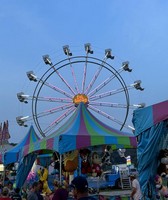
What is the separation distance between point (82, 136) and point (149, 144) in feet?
11.8

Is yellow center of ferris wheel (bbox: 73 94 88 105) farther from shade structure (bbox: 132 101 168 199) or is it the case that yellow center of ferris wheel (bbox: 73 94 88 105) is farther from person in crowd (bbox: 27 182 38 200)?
shade structure (bbox: 132 101 168 199)

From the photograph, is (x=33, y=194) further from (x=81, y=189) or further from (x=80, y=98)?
(x=80, y=98)

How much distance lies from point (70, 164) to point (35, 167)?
35.7 ft

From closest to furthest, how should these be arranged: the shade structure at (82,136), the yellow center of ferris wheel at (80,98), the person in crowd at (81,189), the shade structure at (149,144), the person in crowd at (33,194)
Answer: the person in crowd at (81,189), the shade structure at (149,144), the person in crowd at (33,194), the shade structure at (82,136), the yellow center of ferris wheel at (80,98)

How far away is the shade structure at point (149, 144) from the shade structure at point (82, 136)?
3.21m

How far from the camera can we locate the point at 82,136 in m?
10.6

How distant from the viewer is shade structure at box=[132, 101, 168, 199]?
7.21 metres

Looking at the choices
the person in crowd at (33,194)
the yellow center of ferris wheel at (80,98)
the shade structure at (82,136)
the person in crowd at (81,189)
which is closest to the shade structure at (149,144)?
the person in crowd at (33,194)

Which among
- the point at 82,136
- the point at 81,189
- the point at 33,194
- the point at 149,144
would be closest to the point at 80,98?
the point at 82,136

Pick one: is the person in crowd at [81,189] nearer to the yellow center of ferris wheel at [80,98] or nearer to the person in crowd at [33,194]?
the person in crowd at [33,194]

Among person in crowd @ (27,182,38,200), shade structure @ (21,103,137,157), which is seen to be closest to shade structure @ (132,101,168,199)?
person in crowd @ (27,182,38,200)

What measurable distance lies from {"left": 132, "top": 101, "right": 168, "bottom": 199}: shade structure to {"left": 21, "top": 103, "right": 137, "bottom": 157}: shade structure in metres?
3.21

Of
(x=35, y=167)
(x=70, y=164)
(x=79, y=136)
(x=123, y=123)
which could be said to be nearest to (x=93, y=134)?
(x=79, y=136)

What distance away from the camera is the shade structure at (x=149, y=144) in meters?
7.21
